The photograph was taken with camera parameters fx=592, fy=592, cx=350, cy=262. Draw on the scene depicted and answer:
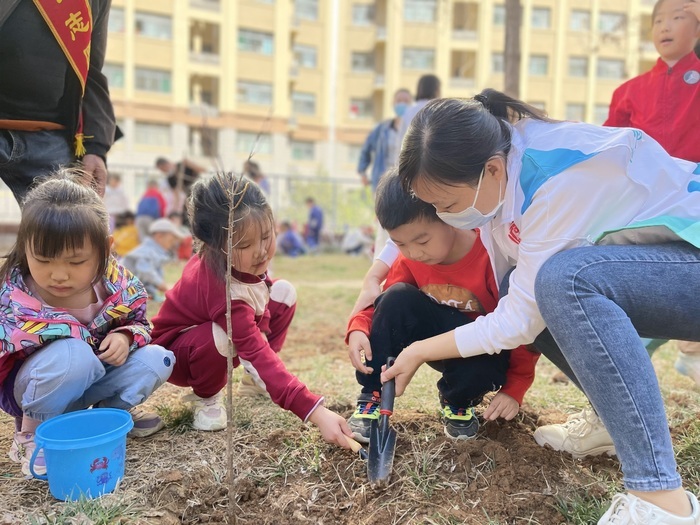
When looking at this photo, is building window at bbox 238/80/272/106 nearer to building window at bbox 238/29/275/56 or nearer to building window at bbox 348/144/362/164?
building window at bbox 238/29/275/56

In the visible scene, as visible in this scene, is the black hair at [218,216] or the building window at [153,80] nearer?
the black hair at [218,216]

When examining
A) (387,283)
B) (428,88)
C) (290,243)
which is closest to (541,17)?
(290,243)

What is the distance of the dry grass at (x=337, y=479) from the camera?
64.4 inches

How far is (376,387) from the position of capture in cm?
212

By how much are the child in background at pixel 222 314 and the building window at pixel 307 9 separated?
30.0 metres

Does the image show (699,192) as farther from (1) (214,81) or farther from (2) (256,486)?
(1) (214,81)

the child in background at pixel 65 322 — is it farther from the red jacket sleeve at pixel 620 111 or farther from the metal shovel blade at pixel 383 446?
the red jacket sleeve at pixel 620 111

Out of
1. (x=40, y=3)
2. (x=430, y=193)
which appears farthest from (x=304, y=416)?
(x=40, y=3)

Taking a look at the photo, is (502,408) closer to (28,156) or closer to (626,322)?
(626,322)

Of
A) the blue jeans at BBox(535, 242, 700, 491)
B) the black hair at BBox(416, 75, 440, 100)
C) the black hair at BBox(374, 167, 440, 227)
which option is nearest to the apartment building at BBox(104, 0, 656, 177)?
the black hair at BBox(416, 75, 440, 100)

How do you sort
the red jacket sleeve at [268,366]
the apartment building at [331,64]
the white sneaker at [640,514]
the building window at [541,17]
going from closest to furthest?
1. the white sneaker at [640,514]
2. the red jacket sleeve at [268,366]
3. the apartment building at [331,64]
4. the building window at [541,17]

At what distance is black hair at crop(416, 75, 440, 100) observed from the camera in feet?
17.6

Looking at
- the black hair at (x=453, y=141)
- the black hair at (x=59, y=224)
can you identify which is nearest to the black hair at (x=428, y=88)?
the black hair at (x=453, y=141)

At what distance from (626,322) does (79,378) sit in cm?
159
